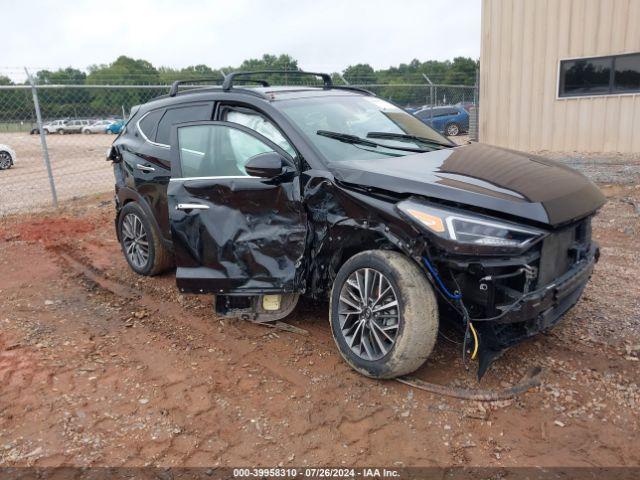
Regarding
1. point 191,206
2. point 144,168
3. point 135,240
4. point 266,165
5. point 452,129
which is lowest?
point 452,129

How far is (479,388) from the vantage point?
3377mm

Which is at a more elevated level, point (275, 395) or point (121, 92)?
point (121, 92)

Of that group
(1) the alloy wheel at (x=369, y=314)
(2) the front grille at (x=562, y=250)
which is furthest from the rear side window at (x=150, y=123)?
(2) the front grille at (x=562, y=250)

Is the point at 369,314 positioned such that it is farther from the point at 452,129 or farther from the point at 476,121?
the point at 452,129

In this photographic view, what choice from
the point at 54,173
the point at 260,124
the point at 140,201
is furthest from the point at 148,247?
the point at 54,173

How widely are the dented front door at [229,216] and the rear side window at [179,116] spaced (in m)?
0.23

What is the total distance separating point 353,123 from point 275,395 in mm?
2152

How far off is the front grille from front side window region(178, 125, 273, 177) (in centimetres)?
202

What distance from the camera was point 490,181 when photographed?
3.27m

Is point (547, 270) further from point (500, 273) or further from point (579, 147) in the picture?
point (579, 147)

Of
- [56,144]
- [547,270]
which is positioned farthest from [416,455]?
[56,144]

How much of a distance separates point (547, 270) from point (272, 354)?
6.44 feet

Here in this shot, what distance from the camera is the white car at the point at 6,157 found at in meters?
17.7

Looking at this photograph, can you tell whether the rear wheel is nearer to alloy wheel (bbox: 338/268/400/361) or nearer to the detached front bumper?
the detached front bumper
